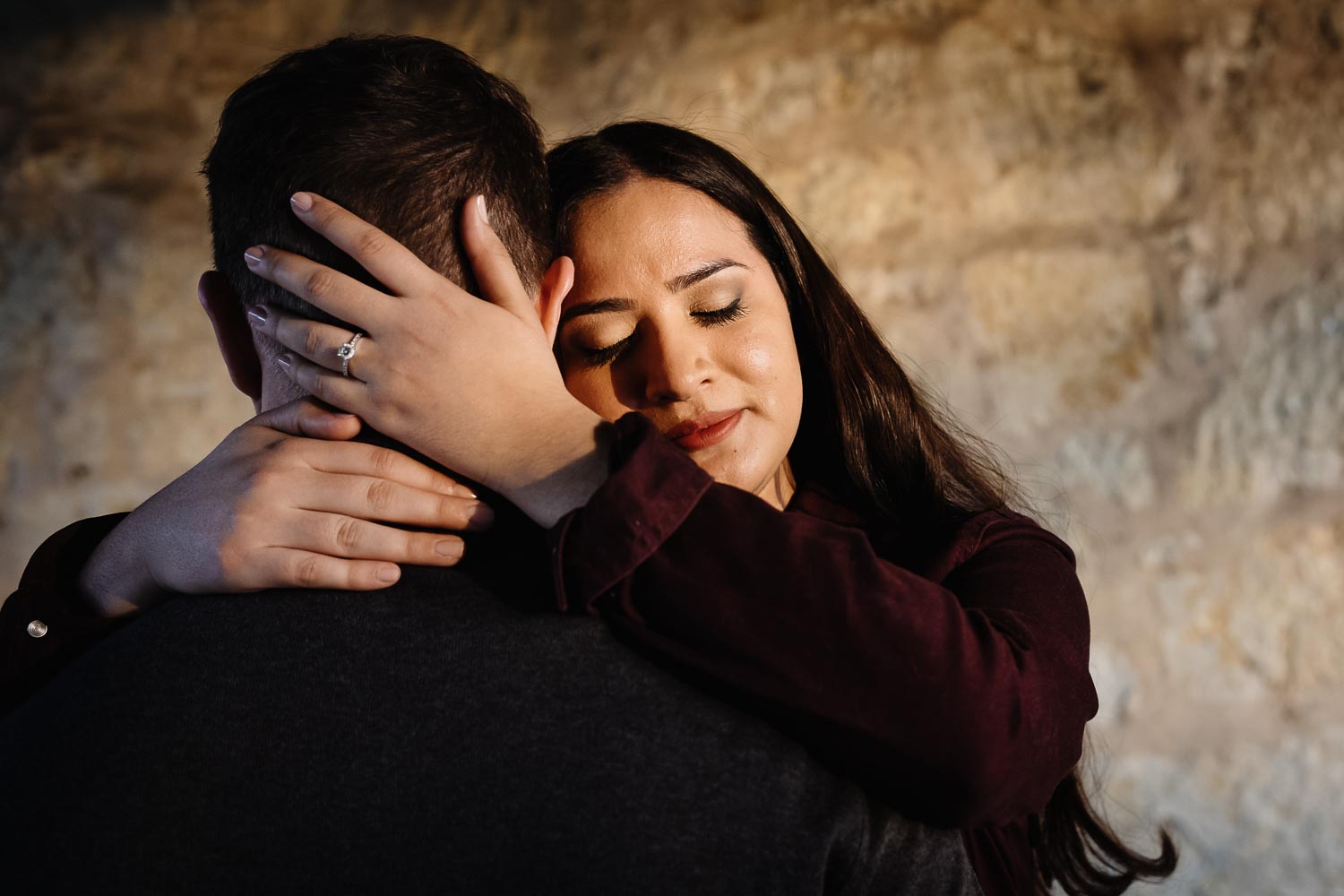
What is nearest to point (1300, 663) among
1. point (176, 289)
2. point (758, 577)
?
point (758, 577)

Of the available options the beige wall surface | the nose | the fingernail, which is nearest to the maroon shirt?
the fingernail

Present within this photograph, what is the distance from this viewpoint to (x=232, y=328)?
106cm

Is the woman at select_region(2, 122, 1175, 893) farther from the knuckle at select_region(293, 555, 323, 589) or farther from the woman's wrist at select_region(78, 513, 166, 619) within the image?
the woman's wrist at select_region(78, 513, 166, 619)

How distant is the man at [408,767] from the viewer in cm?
74

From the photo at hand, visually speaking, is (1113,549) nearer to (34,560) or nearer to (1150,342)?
(1150,342)

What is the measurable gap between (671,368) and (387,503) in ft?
1.51

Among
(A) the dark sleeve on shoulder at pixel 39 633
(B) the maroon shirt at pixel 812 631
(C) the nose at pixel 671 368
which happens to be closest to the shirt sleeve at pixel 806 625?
(B) the maroon shirt at pixel 812 631

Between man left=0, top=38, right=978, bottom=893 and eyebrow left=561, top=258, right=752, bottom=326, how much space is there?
0.55 metres

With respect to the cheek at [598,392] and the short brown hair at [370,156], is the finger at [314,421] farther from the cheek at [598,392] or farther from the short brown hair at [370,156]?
the cheek at [598,392]

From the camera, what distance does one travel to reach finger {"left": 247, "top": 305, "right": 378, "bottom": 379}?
914mm

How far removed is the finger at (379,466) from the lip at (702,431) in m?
0.43

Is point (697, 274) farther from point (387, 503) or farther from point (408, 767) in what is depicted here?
point (408, 767)

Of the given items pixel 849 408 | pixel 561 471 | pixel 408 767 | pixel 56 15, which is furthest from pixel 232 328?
pixel 56 15

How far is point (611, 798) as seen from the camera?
74 cm
